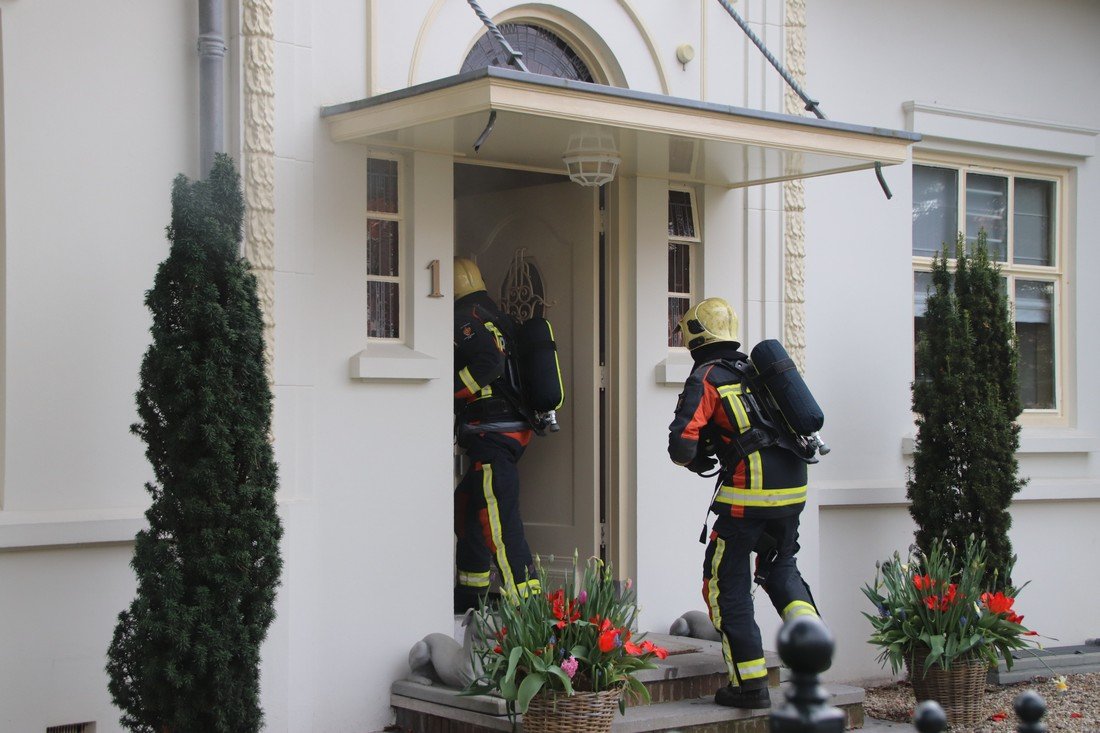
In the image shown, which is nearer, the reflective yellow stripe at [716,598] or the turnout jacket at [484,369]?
the reflective yellow stripe at [716,598]

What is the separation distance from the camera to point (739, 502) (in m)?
7.06

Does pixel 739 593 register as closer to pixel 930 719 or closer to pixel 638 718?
pixel 638 718

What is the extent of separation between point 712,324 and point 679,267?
5.29 ft

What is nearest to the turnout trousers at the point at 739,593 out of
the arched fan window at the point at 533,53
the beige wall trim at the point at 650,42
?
the arched fan window at the point at 533,53

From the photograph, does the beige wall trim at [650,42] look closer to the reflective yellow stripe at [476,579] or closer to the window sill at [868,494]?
the window sill at [868,494]

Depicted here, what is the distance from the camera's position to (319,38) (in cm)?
716

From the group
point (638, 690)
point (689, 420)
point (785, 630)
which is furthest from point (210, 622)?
point (785, 630)

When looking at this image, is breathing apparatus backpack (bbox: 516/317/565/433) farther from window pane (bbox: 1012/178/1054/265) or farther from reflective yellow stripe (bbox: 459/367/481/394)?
window pane (bbox: 1012/178/1054/265)

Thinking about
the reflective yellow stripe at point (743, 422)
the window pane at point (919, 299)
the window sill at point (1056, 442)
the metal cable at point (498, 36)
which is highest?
the metal cable at point (498, 36)

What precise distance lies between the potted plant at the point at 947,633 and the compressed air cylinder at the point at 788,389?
157cm

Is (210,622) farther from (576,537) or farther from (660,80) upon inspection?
(660,80)

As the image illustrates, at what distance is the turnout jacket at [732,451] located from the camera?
700 cm

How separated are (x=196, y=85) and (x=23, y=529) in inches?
86.6

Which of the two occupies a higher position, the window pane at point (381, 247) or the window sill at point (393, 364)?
the window pane at point (381, 247)
